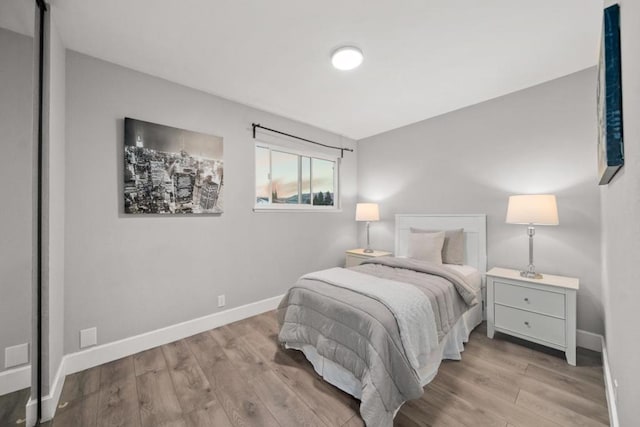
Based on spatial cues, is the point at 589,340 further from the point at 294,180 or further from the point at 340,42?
the point at 294,180

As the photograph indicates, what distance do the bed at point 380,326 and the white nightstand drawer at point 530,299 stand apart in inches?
10.9

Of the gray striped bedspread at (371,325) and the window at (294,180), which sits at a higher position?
the window at (294,180)

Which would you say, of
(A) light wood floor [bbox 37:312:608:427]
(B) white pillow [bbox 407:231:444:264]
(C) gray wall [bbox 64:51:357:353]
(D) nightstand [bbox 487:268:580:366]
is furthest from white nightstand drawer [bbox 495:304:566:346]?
(C) gray wall [bbox 64:51:357:353]

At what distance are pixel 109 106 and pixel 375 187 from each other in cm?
333

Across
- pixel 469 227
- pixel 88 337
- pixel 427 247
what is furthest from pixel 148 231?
pixel 469 227

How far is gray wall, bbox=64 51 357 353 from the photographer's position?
1937 millimetres

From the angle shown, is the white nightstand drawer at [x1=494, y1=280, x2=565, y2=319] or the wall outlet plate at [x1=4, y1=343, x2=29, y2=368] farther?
the white nightstand drawer at [x1=494, y1=280, x2=565, y2=319]

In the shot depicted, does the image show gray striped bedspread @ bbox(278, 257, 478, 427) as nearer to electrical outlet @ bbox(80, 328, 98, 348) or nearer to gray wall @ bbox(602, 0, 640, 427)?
gray wall @ bbox(602, 0, 640, 427)

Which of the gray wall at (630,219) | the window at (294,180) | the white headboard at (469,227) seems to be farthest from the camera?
the window at (294,180)

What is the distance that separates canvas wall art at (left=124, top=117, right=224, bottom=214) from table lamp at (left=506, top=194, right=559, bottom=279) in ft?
9.43

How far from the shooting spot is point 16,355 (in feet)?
4.65

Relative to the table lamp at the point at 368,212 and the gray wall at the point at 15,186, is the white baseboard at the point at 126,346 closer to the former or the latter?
the gray wall at the point at 15,186

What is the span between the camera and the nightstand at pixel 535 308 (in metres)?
1.97

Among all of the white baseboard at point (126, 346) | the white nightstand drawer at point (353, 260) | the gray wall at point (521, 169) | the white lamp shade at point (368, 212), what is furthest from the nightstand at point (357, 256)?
the white baseboard at point (126, 346)
